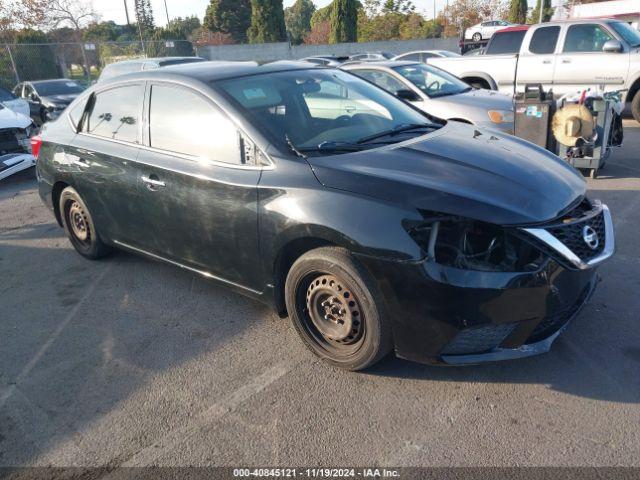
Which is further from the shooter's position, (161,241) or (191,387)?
(161,241)

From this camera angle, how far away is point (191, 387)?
313 cm

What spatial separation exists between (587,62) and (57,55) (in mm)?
22758

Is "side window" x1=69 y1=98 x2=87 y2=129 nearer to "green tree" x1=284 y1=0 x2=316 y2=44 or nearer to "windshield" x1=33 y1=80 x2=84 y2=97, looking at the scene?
"windshield" x1=33 y1=80 x2=84 y2=97

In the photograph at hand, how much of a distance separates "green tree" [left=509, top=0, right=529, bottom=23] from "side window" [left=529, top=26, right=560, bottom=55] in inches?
1341

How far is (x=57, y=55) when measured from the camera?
2427cm

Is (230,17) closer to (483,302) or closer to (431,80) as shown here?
(431,80)

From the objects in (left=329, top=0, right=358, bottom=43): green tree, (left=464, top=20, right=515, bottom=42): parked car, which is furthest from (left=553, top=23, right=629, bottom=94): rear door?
(left=329, top=0, right=358, bottom=43): green tree

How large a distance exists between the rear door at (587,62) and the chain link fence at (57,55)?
1947 centimetres

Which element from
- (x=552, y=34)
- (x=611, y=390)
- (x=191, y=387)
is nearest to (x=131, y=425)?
(x=191, y=387)

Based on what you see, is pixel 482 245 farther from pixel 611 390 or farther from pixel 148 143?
pixel 148 143

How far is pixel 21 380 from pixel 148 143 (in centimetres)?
183

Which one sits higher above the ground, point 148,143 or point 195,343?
point 148,143

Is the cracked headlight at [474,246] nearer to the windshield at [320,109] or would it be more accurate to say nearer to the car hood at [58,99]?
the windshield at [320,109]

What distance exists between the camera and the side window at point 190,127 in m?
3.45
